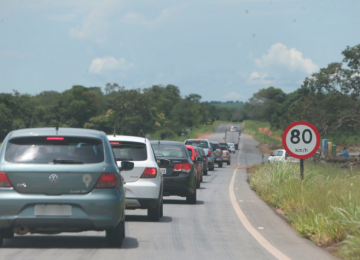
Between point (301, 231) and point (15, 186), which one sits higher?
point (15, 186)

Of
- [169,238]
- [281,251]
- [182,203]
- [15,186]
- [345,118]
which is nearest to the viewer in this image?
[15,186]

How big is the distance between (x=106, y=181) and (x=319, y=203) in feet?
15.0

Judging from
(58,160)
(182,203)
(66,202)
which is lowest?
(182,203)

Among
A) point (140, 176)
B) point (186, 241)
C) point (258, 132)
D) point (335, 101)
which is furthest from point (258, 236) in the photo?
point (258, 132)

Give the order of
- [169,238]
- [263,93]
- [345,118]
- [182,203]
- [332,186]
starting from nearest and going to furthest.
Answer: [169,238]
[332,186]
[182,203]
[345,118]
[263,93]

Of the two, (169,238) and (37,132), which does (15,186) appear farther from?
(169,238)

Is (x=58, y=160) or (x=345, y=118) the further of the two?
(x=345, y=118)

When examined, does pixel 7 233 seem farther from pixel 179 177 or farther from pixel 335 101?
pixel 335 101

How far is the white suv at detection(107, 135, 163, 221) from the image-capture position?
40.5 ft

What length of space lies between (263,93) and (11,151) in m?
166

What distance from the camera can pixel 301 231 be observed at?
10.7 meters

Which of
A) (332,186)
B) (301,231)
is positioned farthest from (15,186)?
→ (332,186)

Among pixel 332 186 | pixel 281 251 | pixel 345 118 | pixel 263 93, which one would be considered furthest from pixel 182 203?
pixel 263 93

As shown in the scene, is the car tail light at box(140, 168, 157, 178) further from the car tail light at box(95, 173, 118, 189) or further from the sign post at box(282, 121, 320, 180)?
the sign post at box(282, 121, 320, 180)
